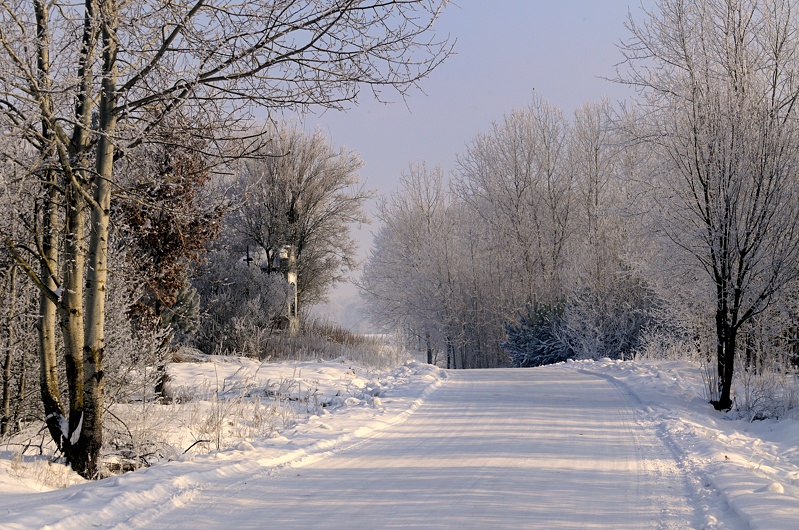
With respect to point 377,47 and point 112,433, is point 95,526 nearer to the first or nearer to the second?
point 112,433

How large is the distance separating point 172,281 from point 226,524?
8.95 m

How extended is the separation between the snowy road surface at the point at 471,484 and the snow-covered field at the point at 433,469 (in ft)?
0.06

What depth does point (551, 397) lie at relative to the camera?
11977 mm

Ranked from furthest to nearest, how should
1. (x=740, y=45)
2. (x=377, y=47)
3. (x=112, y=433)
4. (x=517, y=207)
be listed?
(x=517, y=207)
(x=740, y=45)
(x=112, y=433)
(x=377, y=47)

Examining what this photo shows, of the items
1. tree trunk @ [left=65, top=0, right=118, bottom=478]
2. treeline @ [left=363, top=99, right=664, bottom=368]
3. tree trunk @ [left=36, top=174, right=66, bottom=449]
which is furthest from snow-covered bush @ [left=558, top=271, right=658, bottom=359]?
tree trunk @ [left=65, top=0, right=118, bottom=478]

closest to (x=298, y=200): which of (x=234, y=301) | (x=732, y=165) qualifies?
(x=234, y=301)

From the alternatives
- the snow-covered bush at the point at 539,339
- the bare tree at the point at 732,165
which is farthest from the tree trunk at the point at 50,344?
the snow-covered bush at the point at 539,339

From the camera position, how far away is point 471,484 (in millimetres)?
5473

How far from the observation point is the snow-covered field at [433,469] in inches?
178

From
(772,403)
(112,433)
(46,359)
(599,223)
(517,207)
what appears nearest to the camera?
(46,359)

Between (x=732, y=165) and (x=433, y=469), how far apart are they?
27.9ft

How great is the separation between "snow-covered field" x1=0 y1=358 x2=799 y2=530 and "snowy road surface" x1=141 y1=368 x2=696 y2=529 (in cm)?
2

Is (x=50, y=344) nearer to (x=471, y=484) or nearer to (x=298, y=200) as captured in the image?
(x=471, y=484)

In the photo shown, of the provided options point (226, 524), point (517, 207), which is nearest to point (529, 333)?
point (517, 207)
